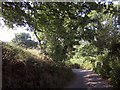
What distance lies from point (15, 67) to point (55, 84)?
355cm

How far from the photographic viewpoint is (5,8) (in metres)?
10.1

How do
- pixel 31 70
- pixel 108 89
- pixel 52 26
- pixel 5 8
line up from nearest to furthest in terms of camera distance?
pixel 5 8
pixel 52 26
pixel 31 70
pixel 108 89

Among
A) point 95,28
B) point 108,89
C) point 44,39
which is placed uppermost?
point 95,28

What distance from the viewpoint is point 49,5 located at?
1000cm

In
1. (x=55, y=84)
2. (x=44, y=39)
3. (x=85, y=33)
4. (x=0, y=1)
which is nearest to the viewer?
(x=0, y=1)

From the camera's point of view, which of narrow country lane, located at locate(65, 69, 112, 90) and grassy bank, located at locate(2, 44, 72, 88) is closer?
grassy bank, located at locate(2, 44, 72, 88)

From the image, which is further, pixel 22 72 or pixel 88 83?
pixel 88 83

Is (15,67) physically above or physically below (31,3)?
below

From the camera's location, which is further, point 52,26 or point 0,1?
point 52,26

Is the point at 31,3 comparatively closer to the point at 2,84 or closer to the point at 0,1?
the point at 0,1

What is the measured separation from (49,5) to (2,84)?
3610mm

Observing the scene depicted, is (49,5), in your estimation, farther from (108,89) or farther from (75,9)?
(108,89)

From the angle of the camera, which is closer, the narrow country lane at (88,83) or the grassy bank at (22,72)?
the grassy bank at (22,72)

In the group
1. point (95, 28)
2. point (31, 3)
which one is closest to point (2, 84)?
point (31, 3)
